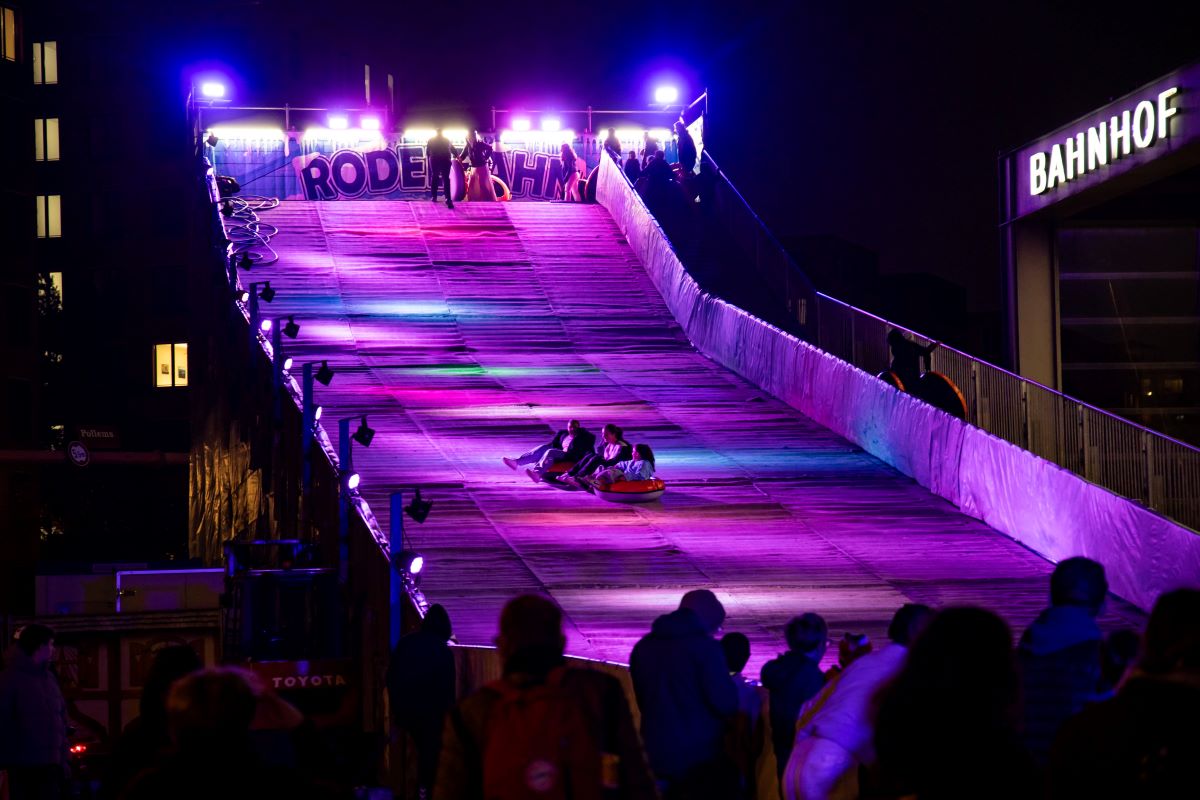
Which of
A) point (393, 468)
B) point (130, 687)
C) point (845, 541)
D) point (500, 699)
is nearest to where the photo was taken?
point (500, 699)

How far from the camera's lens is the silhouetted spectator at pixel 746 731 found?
319 inches

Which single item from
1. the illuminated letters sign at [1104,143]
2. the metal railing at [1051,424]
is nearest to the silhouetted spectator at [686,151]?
the metal railing at [1051,424]

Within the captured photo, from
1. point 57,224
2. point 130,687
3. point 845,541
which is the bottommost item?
point 130,687

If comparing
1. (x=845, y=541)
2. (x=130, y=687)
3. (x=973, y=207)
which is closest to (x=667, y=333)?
(x=973, y=207)

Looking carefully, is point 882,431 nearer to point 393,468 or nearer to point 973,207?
point 393,468

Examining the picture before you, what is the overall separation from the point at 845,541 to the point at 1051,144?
8.36 meters

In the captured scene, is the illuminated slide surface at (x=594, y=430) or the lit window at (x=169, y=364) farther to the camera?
the lit window at (x=169, y=364)

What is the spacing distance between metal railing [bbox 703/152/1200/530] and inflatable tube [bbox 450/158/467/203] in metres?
16.1

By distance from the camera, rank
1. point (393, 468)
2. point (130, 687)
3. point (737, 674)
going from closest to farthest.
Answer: point (737, 674)
point (130, 687)
point (393, 468)

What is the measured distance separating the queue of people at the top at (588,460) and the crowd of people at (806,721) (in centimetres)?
1285

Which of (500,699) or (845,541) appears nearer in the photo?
(500,699)

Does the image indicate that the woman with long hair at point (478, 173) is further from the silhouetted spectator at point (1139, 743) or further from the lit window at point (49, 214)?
the silhouetted spectator at point (1139, 743)

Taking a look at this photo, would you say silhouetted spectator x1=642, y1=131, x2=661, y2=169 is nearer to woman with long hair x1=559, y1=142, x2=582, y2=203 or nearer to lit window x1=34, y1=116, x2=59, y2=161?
woman with long hair x1=559, y1=142, x2=582, y2=203

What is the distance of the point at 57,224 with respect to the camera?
67.8m
